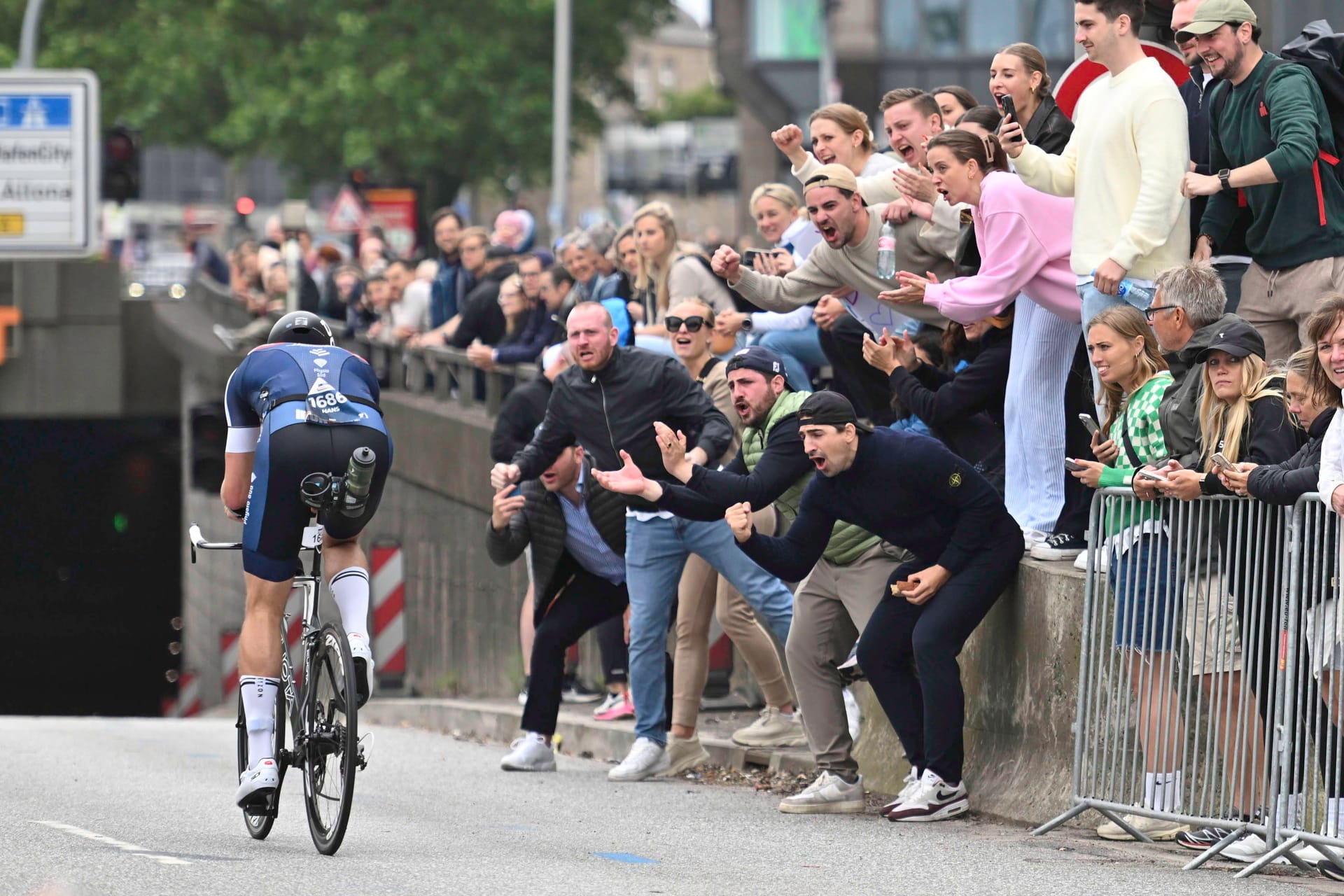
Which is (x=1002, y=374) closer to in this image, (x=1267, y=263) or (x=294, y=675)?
(x=1267, y=263)

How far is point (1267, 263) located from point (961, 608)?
1920mm

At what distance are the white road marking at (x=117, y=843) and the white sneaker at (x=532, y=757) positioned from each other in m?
3.17

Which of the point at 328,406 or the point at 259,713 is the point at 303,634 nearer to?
the point at 259,713

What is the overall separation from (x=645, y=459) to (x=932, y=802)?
2.37m

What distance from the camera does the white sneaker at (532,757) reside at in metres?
11.7

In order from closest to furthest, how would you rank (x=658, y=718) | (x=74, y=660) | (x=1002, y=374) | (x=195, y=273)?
(x=1002, y=374) → (x=658, y=718) → (x=195, y=273) → (x=74, y=660)

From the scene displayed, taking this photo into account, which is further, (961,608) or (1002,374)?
(1002,374)

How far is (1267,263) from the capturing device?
9336mm

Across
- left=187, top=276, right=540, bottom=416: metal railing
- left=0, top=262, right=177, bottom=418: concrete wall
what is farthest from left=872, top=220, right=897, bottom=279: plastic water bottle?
left=0, top=262, right=177, bottom=418: concrete wall

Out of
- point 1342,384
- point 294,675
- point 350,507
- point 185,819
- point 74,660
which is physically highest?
point 1342,384

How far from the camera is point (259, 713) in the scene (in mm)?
8500

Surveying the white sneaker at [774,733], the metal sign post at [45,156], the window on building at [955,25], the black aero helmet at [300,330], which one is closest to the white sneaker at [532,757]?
the white sneaker at [774,733]

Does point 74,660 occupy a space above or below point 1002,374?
below

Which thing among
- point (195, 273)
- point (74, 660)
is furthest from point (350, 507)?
point (74, 660)
